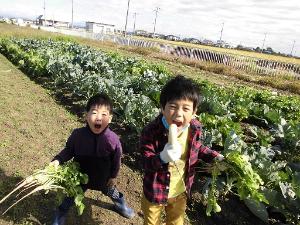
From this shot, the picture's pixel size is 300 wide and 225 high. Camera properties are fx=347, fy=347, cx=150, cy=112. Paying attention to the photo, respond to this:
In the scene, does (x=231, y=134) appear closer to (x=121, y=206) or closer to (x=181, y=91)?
(x=121, y=206)

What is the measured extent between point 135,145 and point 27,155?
160cm

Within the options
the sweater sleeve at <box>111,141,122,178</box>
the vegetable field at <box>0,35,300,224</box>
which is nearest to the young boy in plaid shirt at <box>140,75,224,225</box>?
the vegetable field at <box>0,35,300,224</box>

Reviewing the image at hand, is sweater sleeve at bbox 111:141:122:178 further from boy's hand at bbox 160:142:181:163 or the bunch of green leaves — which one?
boy's hand at bbox 160:142:181:163

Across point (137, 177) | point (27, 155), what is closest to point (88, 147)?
point (137, 177)

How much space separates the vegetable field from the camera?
283 centimetres

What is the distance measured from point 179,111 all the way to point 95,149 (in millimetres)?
1178

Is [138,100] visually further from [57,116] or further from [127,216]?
[127,216]

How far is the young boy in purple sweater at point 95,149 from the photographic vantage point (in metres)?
3.14

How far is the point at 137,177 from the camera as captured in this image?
4.61 metres

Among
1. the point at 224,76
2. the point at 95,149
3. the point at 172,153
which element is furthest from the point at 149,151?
the point at 224,76

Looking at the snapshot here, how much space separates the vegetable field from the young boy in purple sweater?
991 mm

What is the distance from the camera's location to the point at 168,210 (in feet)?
9.56

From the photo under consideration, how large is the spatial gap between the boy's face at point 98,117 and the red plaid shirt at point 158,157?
Result: 2.32ft

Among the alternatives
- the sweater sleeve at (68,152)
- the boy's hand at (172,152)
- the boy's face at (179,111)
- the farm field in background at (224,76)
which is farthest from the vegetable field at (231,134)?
the farm field in background at (224,76)
